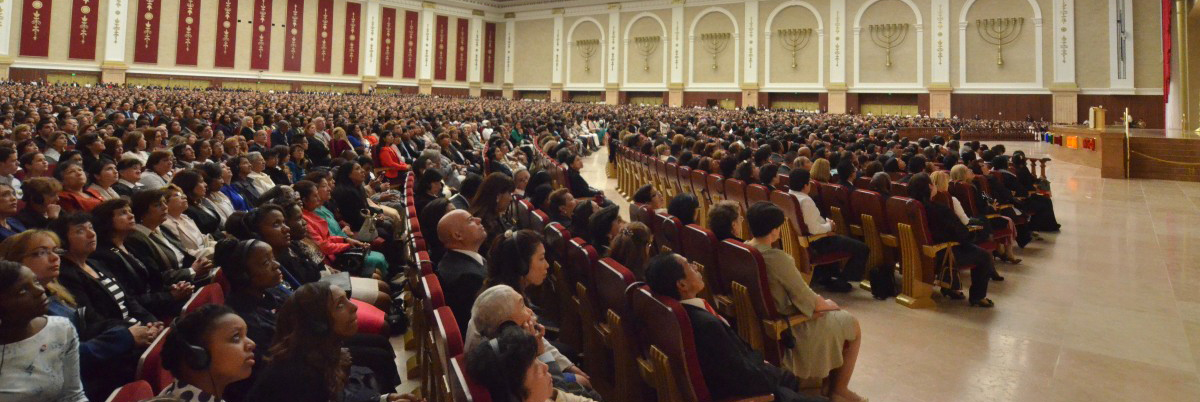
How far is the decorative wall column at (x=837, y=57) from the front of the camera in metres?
25.8

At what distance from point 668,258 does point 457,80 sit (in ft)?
106

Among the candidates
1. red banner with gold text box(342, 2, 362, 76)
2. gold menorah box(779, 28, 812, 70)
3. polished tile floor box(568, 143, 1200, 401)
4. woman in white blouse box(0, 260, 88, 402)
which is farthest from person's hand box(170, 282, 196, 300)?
red banner with gold text box(342, 2, 362, 76)

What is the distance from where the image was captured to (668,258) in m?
2.17

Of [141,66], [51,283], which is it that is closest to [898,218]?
[51,283]

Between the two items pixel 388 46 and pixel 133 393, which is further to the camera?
pixel 388 46

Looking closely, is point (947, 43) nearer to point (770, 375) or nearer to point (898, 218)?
point (898, 218)

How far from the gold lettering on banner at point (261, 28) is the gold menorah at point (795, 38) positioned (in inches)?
843

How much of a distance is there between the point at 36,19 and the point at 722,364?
2943 cm

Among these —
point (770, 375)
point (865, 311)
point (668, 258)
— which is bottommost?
point (865, 311)

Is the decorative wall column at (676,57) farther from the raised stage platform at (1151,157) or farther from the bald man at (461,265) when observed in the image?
the bald man at (461,265)

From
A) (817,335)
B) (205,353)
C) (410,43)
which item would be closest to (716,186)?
(817,335)

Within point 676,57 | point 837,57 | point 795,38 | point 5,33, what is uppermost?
point 795,38

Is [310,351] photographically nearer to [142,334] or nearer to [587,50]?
[142,334]

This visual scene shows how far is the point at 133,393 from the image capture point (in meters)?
1.43
